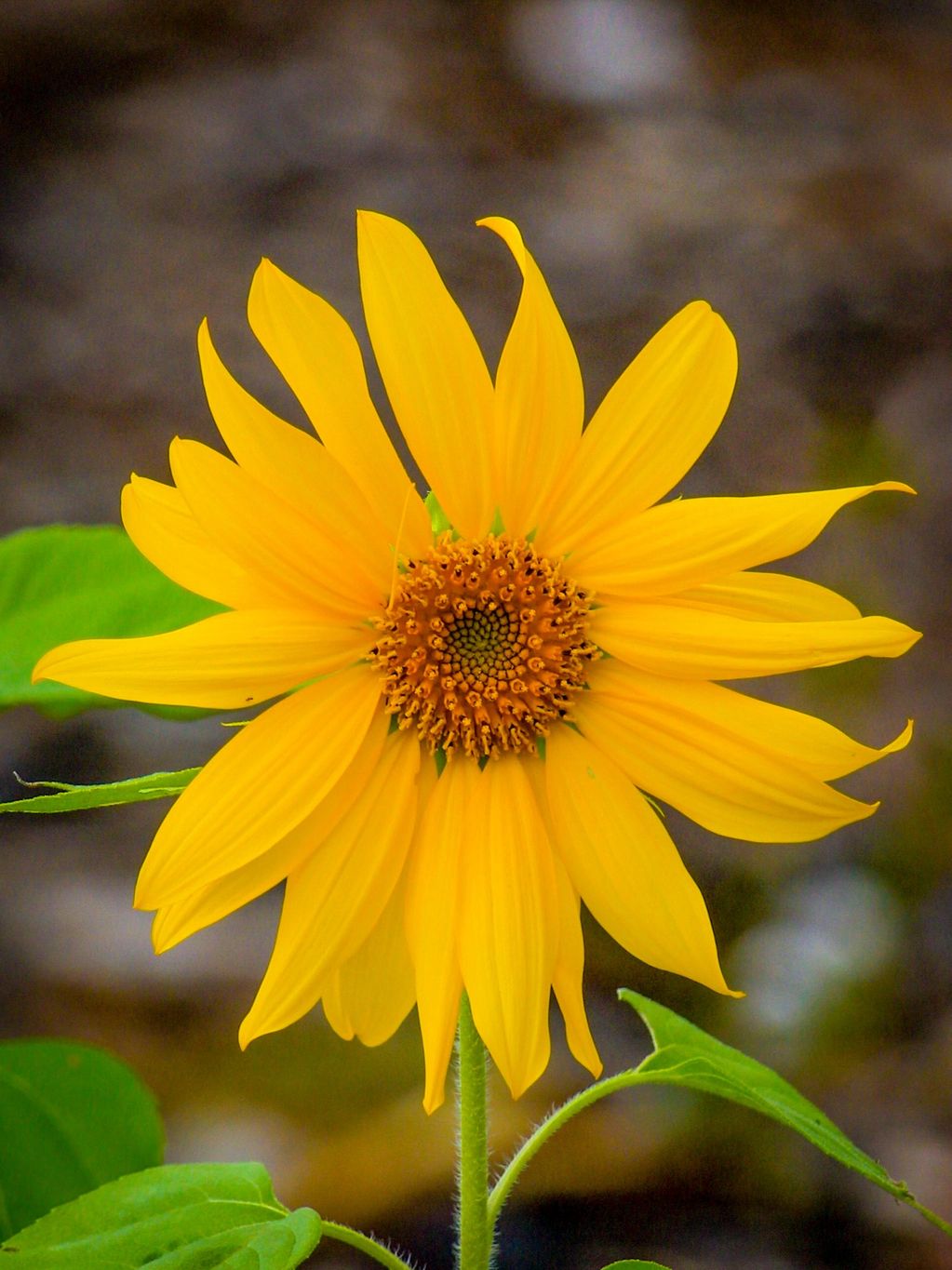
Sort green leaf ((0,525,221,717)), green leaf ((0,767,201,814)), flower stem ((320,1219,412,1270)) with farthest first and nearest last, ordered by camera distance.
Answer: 1. green leaf ((0,525,221,717))
2. flower stem ((320,1219,412,1270))
3. green leaf ((0,767,201,814))

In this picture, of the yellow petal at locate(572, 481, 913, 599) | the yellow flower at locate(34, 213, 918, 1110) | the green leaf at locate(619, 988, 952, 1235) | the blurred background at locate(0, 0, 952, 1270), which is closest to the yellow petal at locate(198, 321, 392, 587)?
the yellow flower at locate(34, 213, 918, 1110)

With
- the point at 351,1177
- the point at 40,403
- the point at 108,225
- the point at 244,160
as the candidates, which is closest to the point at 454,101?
the point at 244,160

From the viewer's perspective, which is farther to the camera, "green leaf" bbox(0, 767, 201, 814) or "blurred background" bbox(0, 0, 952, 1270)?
"blurred background" bbox(0, 0, 952, 1270)

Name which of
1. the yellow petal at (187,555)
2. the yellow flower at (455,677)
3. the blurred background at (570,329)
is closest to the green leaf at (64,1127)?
the yellow flower at (455,677)

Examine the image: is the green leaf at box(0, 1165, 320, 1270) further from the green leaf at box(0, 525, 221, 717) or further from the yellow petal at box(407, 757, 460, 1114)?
the green leaf at box(0, 525, 221, 717)

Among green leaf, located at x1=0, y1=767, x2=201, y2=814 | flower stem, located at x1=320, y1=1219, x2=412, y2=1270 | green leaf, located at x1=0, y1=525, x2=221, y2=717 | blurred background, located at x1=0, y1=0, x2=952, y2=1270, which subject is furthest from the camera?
blurred background, located at x1=0, y1=0, x2=952, y2=1270

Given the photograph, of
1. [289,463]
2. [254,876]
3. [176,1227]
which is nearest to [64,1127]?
[176,1227]

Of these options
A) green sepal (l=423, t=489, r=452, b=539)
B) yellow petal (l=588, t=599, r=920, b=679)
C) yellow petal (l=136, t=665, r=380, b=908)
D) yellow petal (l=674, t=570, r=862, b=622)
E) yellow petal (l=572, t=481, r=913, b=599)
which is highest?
green sepal (l=423, t=489, r=452, b=539)
